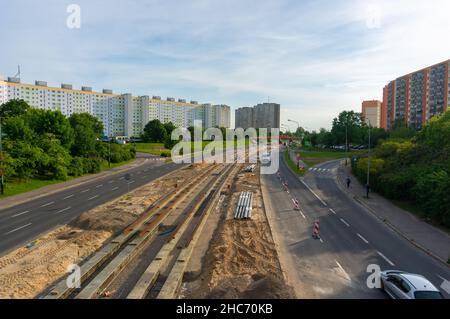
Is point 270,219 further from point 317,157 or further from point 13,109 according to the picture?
point 13,109

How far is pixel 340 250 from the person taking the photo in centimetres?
1686

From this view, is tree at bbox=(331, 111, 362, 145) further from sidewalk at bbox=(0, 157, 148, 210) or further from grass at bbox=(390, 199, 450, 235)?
sidewalk at bbox=(0, 157, 148, 210)

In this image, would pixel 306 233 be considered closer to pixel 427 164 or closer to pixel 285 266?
pixel 285 266

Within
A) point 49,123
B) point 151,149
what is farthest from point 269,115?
Result: point 49,123

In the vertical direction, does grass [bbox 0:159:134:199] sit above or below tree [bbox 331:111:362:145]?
below

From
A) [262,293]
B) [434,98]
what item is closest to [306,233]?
[262,293]

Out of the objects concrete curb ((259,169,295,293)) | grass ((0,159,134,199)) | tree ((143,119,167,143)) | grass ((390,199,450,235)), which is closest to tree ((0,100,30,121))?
grass ((0,159,134,199))

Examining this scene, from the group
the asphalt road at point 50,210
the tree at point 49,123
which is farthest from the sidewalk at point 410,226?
the tree at point 49,123

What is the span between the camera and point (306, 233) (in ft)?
65.0

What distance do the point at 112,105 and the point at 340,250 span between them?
137 meters

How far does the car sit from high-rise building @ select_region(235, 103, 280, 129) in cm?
16647

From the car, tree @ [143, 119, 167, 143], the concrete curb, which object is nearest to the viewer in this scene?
the car

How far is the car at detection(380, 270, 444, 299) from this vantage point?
10.8 meters

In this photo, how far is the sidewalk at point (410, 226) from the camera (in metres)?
17.2
